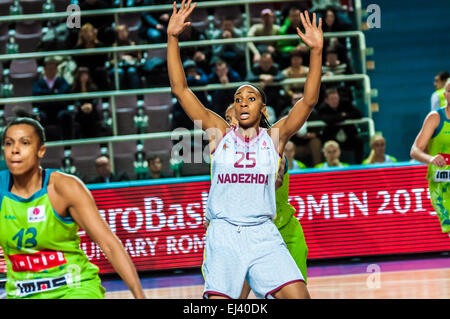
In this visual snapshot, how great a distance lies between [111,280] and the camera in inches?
330

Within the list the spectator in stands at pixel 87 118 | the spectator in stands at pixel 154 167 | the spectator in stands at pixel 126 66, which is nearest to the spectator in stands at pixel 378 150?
the spectator in stands at pixel 154 167

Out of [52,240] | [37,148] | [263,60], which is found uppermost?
[263,60]

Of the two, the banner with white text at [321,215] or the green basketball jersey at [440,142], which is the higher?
the green basketball jersey at [440,142]

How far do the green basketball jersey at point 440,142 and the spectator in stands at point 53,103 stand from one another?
555cm

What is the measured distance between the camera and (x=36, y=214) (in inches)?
134

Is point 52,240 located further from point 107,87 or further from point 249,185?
point 107,87

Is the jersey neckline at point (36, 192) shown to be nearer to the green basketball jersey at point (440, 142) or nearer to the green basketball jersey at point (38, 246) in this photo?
the green basketball jersey at point (38, 246)

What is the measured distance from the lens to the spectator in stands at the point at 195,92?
10.3 meters

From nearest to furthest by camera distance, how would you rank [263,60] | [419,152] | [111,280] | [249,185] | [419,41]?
[249,185] < [419,152] < [111,280] < [263,60] < [419,41]

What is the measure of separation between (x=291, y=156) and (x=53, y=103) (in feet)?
12.8

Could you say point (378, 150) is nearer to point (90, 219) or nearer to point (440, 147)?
point (440, 147)
